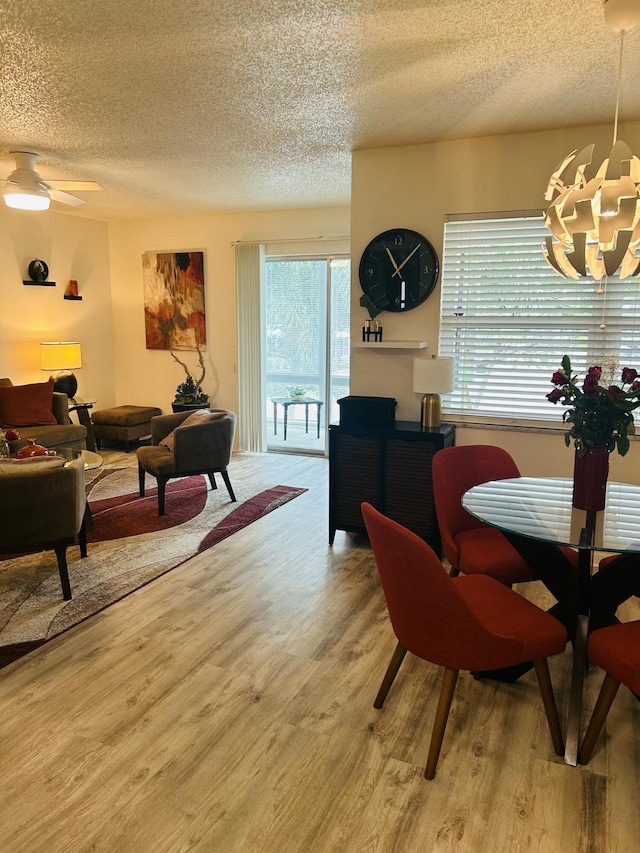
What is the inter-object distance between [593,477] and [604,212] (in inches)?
39.7

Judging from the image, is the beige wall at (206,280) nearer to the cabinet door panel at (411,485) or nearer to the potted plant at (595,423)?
the cabinet door panel at (411,485)

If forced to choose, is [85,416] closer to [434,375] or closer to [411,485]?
[411,485]

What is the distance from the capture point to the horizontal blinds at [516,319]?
143 inches

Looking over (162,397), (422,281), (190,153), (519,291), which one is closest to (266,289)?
(162,397)

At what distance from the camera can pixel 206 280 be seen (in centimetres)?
678

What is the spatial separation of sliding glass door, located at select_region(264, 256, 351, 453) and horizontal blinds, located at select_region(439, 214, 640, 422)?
2.42 m

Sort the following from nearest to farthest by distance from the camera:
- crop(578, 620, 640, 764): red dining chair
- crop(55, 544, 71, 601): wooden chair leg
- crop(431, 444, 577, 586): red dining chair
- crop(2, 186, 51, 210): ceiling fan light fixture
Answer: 1. crop(578, 620, 640, 764): red dining chair
2. crop(431, 444, 577, 586): red dining chair
3. crop(55, 544, 71, 601): wooden chair leg
4. crop(2, 186, 51, 210): ceiling fan light fixture

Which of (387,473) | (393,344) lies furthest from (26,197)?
(387,473)

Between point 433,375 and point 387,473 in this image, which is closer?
point 433,375

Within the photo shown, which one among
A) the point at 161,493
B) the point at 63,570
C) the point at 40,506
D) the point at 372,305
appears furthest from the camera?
the point at 161,493

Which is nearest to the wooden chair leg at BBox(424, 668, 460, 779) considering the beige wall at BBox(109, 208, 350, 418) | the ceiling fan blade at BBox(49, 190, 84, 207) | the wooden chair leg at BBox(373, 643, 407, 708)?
the wooden chair leg at BBox(373, 643, 407, 708)

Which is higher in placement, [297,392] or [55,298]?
[55,298]

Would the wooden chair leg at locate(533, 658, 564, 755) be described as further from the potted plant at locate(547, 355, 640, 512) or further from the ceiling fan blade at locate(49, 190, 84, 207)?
the ceiling fan blade at locate(49, 190, 84, 207)

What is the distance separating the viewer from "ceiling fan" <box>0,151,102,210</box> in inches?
165
